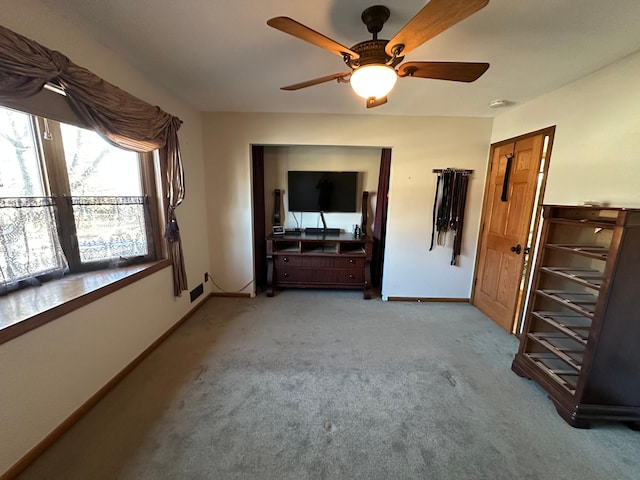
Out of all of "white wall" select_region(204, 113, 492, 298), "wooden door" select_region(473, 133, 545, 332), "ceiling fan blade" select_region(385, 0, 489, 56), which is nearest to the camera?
"ceiling fan blade" select_region(385, 0, 489, 56)

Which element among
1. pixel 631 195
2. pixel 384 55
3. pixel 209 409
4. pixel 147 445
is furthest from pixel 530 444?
pixel 384 55

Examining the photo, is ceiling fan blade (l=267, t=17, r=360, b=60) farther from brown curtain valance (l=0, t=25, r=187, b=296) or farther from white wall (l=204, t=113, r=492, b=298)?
white wall (l=204, t=113, r=492, b=298)

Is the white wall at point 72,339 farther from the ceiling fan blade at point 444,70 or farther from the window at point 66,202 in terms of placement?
the ceiling fan blade at point 444,70

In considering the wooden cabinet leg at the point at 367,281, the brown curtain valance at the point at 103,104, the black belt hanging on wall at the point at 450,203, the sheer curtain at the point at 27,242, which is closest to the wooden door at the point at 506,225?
the black belt hanging on wall at the point at 450,203

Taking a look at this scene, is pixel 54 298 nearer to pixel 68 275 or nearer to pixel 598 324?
pixel 68 275

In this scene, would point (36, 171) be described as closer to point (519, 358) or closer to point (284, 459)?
point (284, 459)

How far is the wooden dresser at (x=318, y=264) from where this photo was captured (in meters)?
3.41

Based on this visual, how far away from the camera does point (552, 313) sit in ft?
6.15

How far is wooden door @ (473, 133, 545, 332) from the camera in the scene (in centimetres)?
250

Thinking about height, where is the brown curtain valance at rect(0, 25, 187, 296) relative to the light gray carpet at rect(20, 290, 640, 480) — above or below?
above

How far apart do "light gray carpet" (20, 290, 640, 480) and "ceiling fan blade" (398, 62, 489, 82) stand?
83.8 inches

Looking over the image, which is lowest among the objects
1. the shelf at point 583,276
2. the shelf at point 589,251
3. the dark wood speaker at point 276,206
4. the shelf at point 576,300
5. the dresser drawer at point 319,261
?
the dresser drawer at point 319,261

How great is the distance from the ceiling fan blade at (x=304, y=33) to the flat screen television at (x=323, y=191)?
2229 mm

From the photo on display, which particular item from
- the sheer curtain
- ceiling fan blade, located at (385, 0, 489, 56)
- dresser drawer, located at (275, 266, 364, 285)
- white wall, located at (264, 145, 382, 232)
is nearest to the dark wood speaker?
white wall, located at (264, 145, 382, 232)
